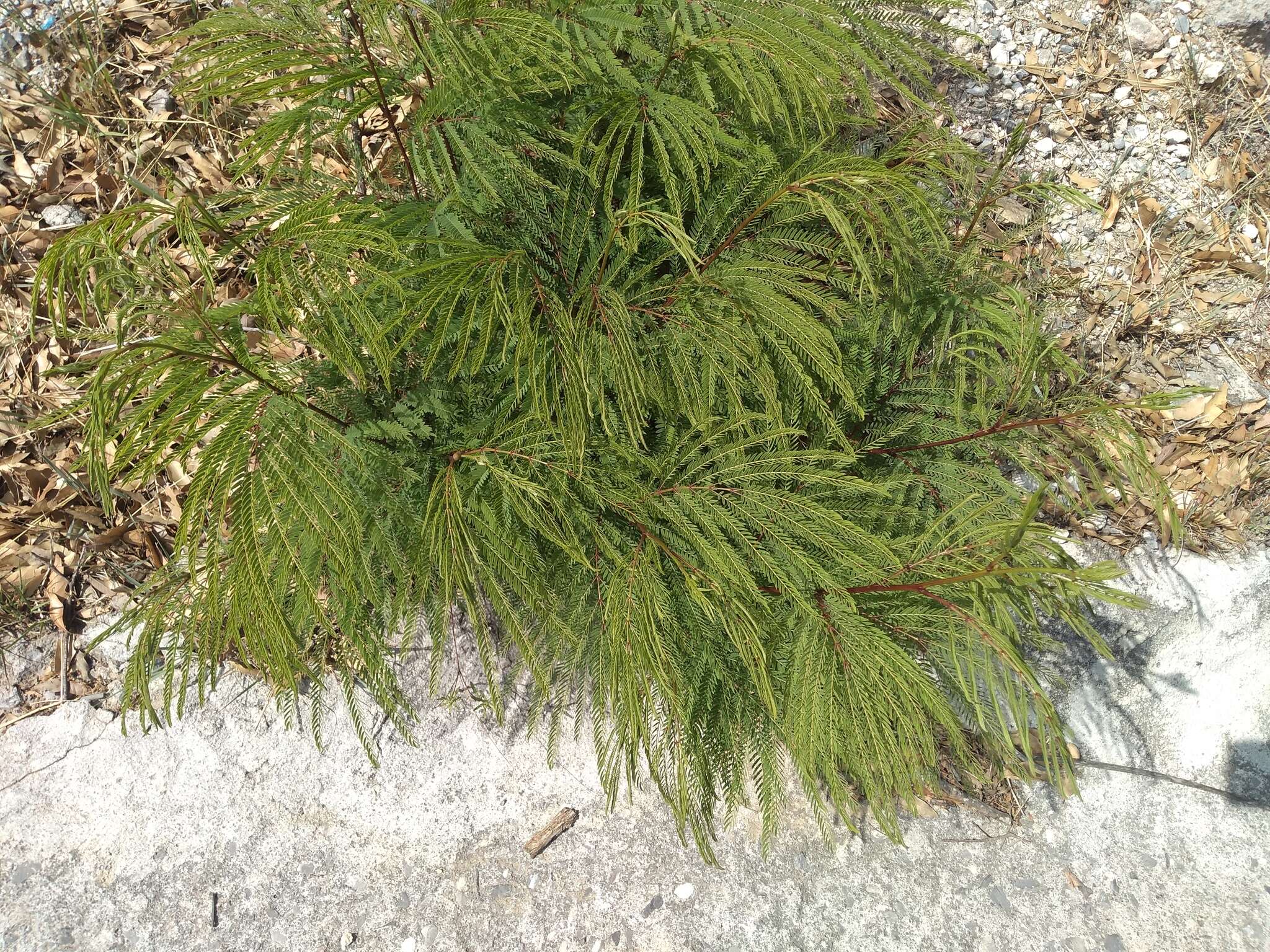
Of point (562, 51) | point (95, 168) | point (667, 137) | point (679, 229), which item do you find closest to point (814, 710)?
point (679, 229)

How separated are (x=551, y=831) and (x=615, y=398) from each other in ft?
2.66

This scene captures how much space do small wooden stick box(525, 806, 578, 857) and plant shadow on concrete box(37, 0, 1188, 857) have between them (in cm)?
22

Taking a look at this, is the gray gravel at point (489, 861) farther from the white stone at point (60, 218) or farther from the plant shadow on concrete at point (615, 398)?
the white stone at point (60, 218)

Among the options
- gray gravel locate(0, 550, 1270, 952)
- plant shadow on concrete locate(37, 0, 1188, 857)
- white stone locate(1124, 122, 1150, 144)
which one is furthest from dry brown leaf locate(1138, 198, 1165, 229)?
gray gravel locate(0, 550, 1270, 952)

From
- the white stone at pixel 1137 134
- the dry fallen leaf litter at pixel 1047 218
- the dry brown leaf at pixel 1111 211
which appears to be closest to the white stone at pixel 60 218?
the dry fallen leaf litter at pixel 1047 218

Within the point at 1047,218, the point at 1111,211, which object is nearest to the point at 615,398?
the point at 1047,218

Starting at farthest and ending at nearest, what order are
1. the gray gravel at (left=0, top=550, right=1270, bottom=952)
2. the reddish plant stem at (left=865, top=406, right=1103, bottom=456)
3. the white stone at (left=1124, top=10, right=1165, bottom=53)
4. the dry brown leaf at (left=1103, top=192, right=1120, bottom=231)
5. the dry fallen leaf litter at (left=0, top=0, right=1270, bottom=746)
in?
the white stone at (left=1124, top=10, right=1165, bottom=53), the dry brown leaf at (left=1103, top=192, right=1120, bottom=231), the dry fallen leaf litter at (left=0, top=0, right=1270, bottom=746), the gray gravel at (left=0, top=550, right=1270, bottom=952), the reddish plant stem at (left=865, top=406, right=1103, bottom=456)

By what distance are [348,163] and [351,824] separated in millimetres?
1370

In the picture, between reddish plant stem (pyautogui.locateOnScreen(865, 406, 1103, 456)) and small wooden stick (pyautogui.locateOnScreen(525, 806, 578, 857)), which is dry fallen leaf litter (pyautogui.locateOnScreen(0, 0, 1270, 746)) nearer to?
reddish plant stem (pyautogui.locateOnScreen(865, 406, 1103, 456))

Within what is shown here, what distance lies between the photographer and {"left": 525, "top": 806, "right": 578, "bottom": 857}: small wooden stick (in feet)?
4.89

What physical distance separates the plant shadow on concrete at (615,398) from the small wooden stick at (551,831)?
224 mm

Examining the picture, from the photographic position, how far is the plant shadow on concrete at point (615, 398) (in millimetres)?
984

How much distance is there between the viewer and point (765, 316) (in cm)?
120

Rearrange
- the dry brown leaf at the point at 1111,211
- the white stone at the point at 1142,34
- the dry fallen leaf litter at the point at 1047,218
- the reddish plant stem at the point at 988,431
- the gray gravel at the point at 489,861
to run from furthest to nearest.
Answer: the white stone at the point at 1142,34
the dry brown leaf at the point at 1111,211
the dry fallen leaf litter at the point at 1047,218
the gray gravel at the point at 489,861
the reddish plant stem at the point at 988,431
